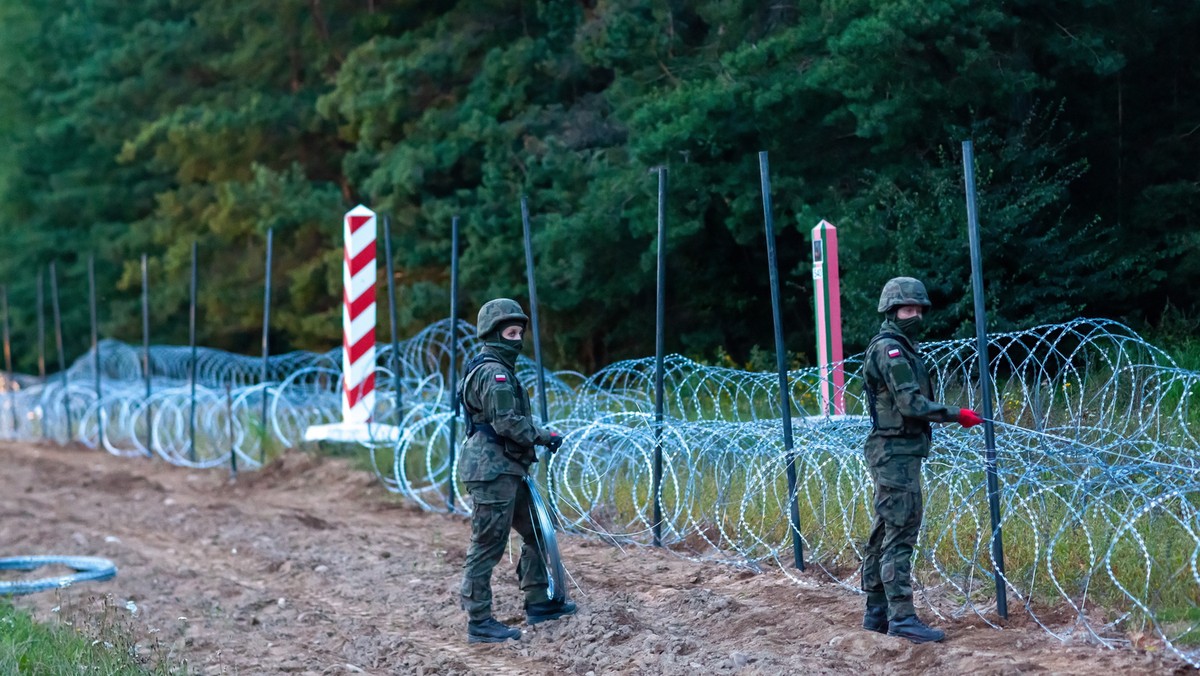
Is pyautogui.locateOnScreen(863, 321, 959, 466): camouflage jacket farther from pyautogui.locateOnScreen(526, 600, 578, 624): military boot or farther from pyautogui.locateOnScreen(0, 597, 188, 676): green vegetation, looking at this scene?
pyautogui.locateOnScreen(0, 597, 188, 676): green vegetation

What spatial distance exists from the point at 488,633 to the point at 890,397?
2.82 metres

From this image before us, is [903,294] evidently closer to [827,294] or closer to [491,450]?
[491,450]

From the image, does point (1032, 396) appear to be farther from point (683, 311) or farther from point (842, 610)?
point (683, 311)

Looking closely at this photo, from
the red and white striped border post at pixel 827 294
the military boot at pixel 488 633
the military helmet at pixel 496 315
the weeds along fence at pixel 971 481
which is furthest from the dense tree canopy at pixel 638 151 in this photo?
the military boot at pixel 488 633

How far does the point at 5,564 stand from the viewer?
11.4 meters

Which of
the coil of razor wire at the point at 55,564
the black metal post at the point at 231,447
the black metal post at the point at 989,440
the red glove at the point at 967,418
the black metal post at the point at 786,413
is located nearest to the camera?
the red glove at the point at 967,418

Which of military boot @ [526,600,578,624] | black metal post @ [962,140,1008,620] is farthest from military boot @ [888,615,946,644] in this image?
military boot @ [526,600,578,624]

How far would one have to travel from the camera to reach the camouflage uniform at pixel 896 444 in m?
6.98

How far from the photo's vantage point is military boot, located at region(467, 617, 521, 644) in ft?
26.4

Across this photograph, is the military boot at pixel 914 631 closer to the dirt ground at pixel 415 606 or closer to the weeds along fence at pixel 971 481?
the dirt ground at pixel 415 606

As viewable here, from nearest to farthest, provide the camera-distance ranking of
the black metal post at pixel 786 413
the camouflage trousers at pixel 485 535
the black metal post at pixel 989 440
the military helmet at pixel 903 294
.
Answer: the military helmet at pixel 903 294
the black metal post at pixel 989 440
the camouflage trousers at pixel 485 535
the black metal post at pixel 786 413

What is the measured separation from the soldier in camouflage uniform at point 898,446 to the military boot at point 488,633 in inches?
90.6

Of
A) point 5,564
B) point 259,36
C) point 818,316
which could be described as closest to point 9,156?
point 259,36

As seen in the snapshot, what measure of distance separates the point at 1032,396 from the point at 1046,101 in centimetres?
407
